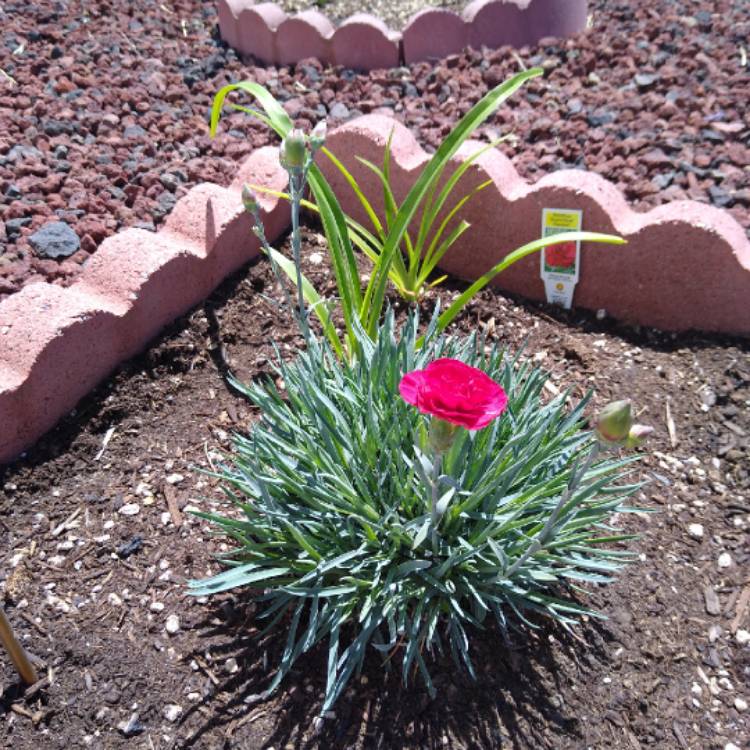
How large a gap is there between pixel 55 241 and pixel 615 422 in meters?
2.03

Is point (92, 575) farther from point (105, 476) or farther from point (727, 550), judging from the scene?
point (727, 550)

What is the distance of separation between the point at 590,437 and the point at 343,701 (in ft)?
2.58

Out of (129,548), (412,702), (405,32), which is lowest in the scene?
(412,702)

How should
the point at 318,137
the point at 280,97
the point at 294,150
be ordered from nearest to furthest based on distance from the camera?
the point at 294,150 < the point at 318,137 < the point at 280,97

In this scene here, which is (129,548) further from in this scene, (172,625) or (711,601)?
(711,601)

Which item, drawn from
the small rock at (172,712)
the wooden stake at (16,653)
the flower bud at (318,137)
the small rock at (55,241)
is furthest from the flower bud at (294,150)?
the small rock at (55,241)

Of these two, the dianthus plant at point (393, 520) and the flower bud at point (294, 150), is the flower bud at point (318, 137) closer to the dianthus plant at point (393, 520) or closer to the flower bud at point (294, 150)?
the flower bud at point (294, 150)

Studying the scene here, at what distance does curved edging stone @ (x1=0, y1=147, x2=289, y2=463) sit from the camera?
205 cm

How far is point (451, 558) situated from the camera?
1.56m

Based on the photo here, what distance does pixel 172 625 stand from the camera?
5.96ft

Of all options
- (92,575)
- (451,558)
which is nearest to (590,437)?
(451,558)

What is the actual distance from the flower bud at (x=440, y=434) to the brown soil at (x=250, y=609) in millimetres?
709

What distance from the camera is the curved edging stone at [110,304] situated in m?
2.05

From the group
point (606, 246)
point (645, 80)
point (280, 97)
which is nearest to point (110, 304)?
point (606, 246)
